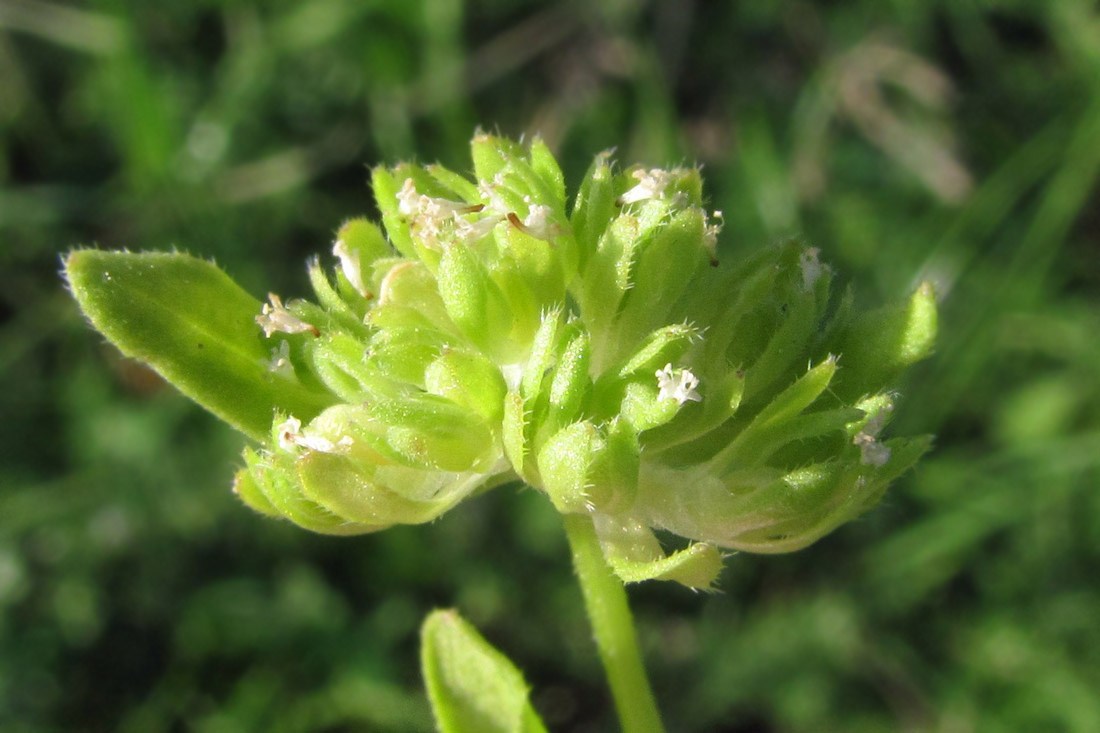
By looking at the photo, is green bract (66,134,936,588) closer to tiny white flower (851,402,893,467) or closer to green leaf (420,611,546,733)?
tiny white flower (851,402,893,467)

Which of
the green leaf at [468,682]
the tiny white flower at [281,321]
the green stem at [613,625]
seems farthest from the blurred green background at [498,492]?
the tiny white flower at [281,321]

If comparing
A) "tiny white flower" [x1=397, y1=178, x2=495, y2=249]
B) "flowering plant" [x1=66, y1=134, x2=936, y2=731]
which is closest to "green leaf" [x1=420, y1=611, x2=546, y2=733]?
"flowering plant" [x1=66, y1=134, x2=936, y2=731]

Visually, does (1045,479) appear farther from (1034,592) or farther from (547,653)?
(547,653)

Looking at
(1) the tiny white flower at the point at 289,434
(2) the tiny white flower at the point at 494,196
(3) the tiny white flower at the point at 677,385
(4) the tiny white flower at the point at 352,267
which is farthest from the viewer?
(4) the tiny white flower at the point at 352,267

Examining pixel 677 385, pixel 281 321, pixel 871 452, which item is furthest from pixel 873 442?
pixel 281 321

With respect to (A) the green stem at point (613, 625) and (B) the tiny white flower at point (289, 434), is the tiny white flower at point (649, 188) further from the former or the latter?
(B) the tiny white flower at point (289, 434)

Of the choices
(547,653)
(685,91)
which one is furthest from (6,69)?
(547,653)
